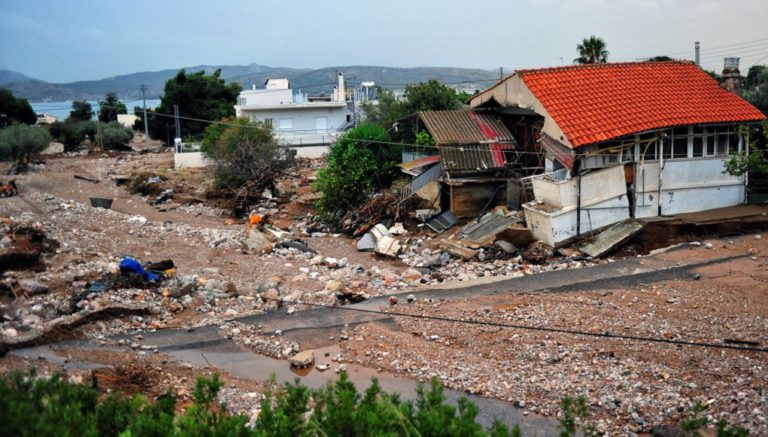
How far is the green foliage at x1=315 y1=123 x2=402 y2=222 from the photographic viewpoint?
20938 mm

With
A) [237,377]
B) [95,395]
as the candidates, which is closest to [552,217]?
[237,377]

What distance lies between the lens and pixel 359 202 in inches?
828

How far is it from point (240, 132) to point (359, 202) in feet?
31.3

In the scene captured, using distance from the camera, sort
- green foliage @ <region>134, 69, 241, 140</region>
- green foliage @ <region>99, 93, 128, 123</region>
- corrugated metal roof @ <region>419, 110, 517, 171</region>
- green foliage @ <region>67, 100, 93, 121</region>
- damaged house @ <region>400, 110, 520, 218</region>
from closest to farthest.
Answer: damaged house @ <region>400, 110, 520, 218</region>
corrugated metal roof @ <region>419, 110, 517, 171</region>
green foliage @ <region>134, 69, 241, 140</region>
green foliage @ <region>67, 100, 93, 121</region>
green foliage @ <region>99, 93, 128, 123</region>

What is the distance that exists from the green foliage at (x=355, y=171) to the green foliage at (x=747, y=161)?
9.69 meters

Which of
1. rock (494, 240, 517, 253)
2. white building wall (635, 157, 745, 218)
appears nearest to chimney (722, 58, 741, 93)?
white building wall (635, 157, 745, 218)

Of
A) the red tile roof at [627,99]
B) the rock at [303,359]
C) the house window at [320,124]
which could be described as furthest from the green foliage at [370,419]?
the house window at [320,124]

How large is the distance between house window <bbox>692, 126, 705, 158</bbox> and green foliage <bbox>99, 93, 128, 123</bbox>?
5585 centimetres

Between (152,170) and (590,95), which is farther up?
(590,95)

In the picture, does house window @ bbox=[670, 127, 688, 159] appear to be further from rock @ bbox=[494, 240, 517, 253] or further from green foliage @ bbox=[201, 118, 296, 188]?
green foliage @ bbox=[201, 118, 296, 188]

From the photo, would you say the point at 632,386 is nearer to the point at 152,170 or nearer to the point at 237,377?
the point at 237,377

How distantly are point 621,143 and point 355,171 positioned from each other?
7.99 metres

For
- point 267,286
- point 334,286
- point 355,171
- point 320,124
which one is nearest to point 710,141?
point 355,171

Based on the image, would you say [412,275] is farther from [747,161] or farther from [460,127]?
[747,161]
